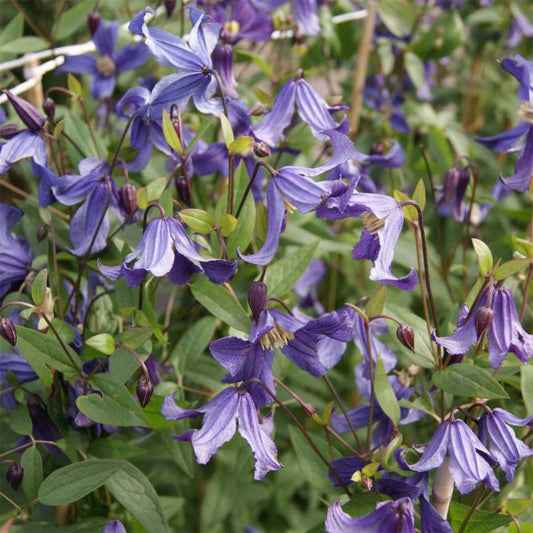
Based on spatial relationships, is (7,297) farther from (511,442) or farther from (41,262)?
(511,442)

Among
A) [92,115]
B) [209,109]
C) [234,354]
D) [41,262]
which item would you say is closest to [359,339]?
[234,354]

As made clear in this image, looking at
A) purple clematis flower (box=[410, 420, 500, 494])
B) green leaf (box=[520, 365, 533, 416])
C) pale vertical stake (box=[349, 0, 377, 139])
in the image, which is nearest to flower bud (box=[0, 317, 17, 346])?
purple clematis flower (box=[410, 420, 500, 494])

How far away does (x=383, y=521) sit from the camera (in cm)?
60

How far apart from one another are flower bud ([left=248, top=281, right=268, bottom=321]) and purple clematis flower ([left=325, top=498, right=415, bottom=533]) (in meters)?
0.19

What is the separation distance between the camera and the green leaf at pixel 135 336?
0.77 m

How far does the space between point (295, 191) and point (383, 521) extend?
28 centimetres

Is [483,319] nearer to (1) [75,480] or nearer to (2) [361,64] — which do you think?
(1) [75,480]

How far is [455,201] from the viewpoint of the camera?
107 centimetres

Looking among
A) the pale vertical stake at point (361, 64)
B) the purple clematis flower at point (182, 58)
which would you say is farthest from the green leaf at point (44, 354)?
the pale vertical stake at point (361, 64)

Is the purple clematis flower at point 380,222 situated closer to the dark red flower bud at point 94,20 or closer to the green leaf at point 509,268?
the green leaf at point 509,268

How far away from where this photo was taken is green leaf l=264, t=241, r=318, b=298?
0.84m

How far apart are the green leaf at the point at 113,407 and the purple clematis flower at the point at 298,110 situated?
302mm

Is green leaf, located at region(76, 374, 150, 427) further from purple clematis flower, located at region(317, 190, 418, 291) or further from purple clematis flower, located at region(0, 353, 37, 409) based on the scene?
purple clematis flower, located at region(317, 190, 418, 291)

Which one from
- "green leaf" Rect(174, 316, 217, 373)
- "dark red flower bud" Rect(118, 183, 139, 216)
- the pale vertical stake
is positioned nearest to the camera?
"dark red flower bud" Rect(118, 183, 139, 216)
